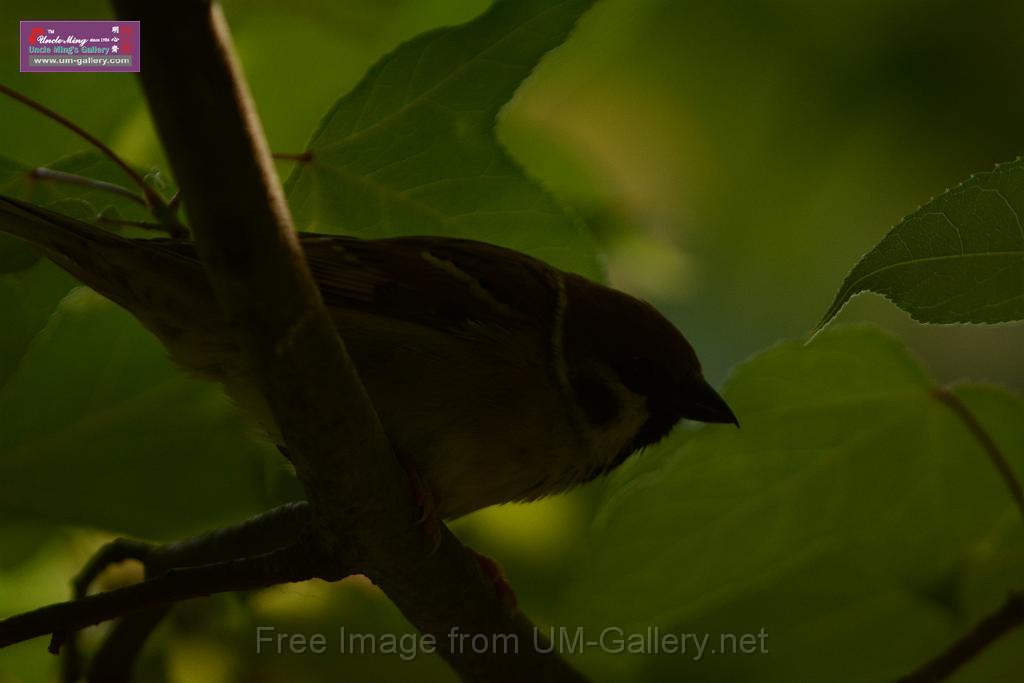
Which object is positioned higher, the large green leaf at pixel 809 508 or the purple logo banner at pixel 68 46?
the purple logo banner at pixel 68 46

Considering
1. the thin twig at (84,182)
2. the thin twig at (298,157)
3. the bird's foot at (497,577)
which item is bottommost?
the bird's foot at (497,577)

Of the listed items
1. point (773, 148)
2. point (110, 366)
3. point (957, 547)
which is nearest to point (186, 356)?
point (110, 366)

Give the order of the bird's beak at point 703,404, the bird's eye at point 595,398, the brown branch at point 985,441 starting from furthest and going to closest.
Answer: the bird's eye at point 595,398 < the bird's beak at point 703,404 < the brown branch at point 985,441

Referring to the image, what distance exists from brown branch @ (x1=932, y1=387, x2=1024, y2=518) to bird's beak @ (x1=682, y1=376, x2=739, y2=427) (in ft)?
1.14

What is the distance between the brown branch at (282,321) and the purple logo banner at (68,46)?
627mm

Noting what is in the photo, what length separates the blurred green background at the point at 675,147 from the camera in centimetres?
210

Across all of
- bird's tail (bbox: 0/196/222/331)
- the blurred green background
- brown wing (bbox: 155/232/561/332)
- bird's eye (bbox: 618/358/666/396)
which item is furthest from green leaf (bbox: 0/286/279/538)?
Result: bird's eye (bbox: 618/358/666/396)

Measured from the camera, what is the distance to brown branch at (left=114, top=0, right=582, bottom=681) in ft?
3.09

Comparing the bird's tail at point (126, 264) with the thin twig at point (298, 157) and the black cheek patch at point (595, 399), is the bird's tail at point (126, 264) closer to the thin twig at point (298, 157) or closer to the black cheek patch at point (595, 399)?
the thin twig at point (298, 157)

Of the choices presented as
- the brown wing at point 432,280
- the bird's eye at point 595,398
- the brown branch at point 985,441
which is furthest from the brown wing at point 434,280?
the brown branch at point 985,441

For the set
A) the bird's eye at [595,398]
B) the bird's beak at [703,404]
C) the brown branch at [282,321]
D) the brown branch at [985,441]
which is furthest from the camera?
the bird's eye at [595,398]

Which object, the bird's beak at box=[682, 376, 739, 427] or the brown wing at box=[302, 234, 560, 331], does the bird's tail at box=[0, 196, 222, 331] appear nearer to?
the brown wing at box=[302, 234, 560, 331]

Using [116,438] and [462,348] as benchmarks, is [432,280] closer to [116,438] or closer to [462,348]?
[462,348]

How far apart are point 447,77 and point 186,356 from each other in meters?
0.56
